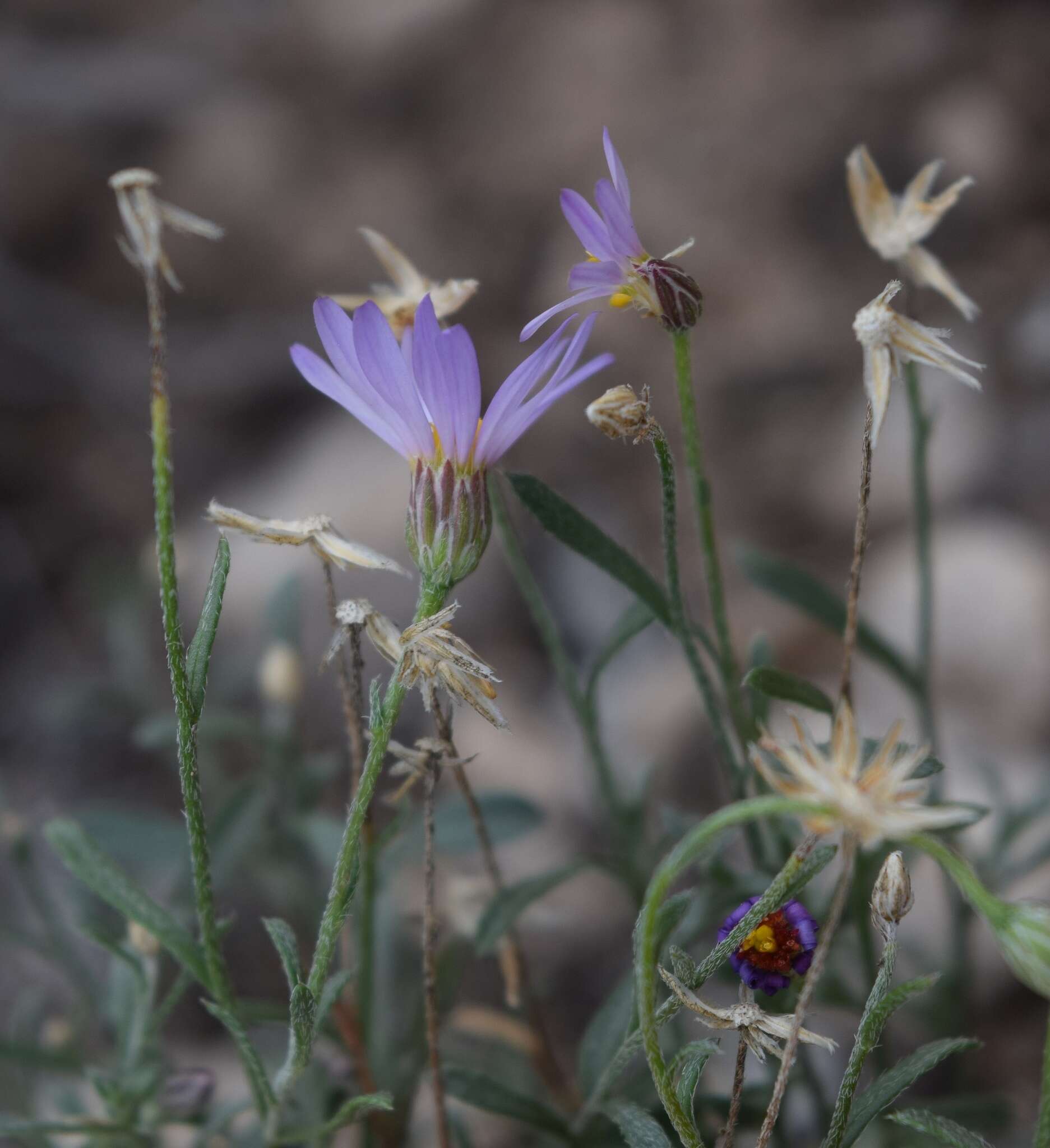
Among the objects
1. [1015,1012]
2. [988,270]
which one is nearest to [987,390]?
[988,270]

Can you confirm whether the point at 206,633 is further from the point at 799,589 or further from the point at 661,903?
the point at 799,589

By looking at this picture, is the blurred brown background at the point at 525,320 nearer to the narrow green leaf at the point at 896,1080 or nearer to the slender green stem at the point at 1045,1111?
the narrow green leaf at the point at 896,1080

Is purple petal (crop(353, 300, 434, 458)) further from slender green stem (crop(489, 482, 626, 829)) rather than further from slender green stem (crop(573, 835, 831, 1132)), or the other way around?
slender green stem (crop(573, 835, 831, 1132))

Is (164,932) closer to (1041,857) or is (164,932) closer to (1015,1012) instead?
(1041,857)

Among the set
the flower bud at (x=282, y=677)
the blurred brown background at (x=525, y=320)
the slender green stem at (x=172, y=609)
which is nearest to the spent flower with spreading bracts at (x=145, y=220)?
the slender green stem at (x=172, y=609)

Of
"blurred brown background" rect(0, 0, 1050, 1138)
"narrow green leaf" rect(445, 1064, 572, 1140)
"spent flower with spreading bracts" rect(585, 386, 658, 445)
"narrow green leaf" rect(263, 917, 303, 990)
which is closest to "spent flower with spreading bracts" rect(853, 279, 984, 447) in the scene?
"spent flower with spreading bracts" rect(585, 386, 658, 445)

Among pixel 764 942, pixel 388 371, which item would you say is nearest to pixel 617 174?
pixel 388 371
